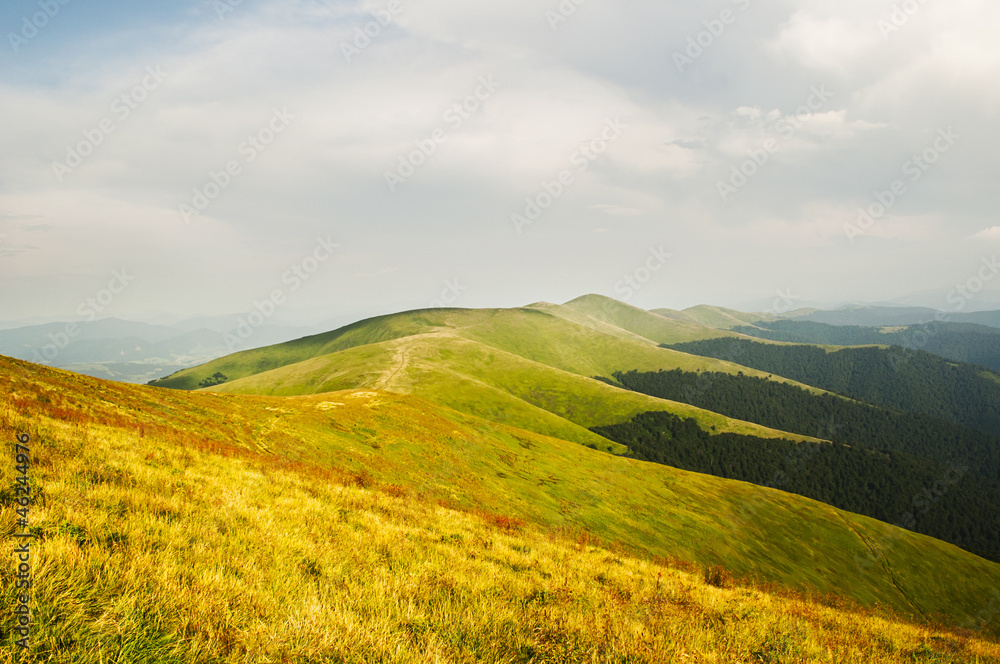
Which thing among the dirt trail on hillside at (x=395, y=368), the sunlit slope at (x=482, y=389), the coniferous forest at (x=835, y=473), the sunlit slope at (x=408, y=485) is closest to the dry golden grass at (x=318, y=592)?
the sunlit slope at (x=408, y=485)

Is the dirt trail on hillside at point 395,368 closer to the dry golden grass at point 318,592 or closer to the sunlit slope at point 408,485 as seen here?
the sunlit slope at point 408,485

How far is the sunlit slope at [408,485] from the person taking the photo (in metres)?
8.28

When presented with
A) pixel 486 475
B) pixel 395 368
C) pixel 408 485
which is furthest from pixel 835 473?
pixel 408 485

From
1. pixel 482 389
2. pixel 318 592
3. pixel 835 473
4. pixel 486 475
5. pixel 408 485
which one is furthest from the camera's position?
pixel 835 473

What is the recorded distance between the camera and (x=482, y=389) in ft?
466

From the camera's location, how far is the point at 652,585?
11008 mm

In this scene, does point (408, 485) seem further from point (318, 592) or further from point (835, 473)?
point (835, 473)

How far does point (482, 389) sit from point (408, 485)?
367ft

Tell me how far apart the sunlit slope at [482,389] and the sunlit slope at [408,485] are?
56.0 m

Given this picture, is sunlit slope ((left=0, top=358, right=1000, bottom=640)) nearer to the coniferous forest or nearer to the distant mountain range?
the distant mountain range

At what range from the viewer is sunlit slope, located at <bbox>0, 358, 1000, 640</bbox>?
8.28 m

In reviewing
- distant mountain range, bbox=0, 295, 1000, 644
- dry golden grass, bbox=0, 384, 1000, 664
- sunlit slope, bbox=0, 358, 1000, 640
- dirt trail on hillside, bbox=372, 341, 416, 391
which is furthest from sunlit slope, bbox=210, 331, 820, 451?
dry golden grass, bbox=0, 384, 1000, 664

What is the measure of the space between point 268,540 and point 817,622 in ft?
46.8

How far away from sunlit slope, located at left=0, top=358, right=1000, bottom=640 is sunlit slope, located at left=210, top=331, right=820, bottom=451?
184 ft
